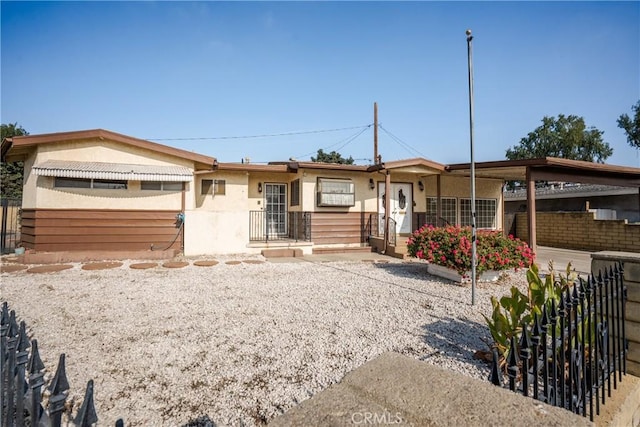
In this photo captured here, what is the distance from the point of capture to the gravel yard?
7.79 ft

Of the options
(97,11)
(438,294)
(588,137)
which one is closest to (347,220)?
(438,294)

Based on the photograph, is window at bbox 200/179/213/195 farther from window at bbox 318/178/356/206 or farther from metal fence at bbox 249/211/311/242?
window at bbox 318/178/356/206

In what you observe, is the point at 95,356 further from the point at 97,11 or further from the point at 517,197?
the point at 517,197

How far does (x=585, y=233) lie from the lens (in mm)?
12703

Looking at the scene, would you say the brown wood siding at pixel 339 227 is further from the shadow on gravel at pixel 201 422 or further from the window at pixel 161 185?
the shadow on gravel at pixel 201 422

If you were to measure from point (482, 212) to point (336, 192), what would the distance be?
7641 millimetres

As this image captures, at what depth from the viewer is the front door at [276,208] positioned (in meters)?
12.2

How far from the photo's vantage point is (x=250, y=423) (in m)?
2.05

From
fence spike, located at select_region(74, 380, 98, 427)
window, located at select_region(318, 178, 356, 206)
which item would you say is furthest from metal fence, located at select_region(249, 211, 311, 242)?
fence spike, located at select_region(74, 380, 98, 427)

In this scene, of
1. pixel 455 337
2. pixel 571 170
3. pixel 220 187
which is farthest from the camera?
pixel 220 187

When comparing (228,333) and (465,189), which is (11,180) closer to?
(228,333)

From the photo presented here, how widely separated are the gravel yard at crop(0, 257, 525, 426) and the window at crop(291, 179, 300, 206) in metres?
5.15

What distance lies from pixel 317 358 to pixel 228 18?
34.7 feet

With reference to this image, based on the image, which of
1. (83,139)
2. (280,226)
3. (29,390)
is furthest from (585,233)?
(83,139)
